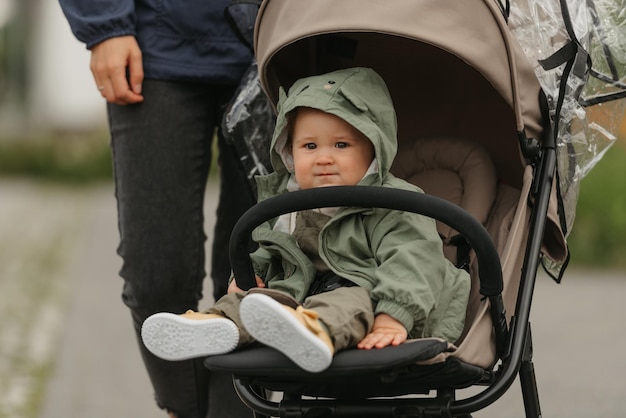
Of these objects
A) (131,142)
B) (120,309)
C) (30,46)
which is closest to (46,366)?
(120,309)

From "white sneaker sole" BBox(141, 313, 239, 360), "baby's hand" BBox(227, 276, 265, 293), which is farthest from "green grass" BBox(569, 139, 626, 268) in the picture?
"white sneaker sole" BBox(141, 313, 239, 360)

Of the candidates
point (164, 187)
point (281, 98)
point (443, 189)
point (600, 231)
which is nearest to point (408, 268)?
point (281, 98)

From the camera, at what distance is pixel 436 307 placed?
309 centimetres

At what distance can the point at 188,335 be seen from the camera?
9.32ft

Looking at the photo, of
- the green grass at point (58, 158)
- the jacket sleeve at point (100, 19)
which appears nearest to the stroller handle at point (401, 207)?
the jacket sleeve at point (100, 19)

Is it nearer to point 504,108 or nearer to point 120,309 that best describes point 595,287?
point 120,309

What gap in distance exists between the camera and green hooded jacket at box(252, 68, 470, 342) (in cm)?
299

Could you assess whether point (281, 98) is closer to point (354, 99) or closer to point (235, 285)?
point (354, 99)

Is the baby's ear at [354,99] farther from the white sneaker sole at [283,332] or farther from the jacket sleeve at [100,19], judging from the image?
the jacket sleeve at [100,19]

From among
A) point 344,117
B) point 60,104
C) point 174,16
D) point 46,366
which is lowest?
point 46,366

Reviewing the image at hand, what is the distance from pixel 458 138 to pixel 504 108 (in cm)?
Result: 17

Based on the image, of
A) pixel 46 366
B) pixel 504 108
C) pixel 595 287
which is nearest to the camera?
pixel 504 108

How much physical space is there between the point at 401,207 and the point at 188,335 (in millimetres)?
579

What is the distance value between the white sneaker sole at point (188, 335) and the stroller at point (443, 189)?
4 centimetres
